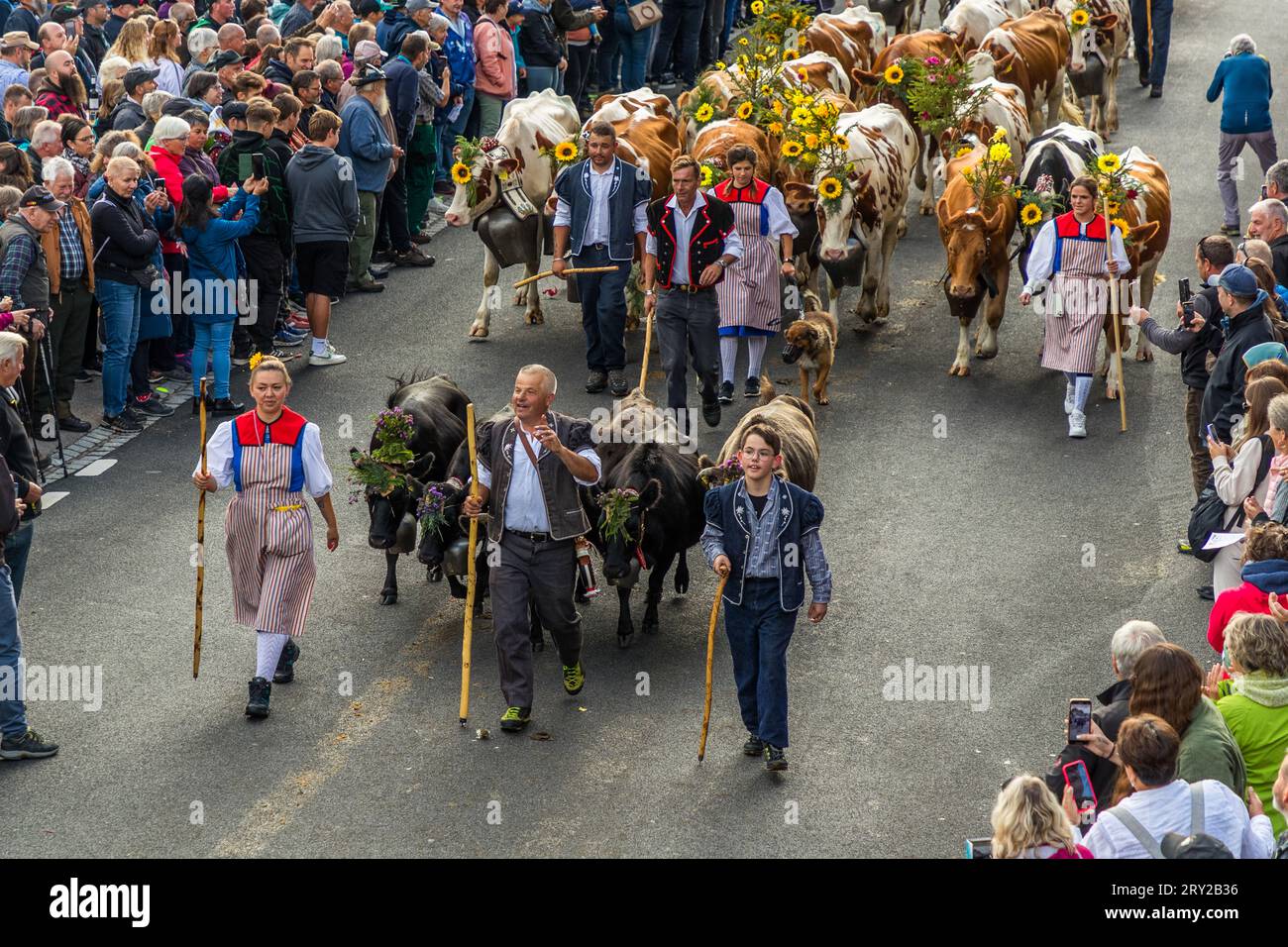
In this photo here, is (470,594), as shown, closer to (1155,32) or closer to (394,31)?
(394,31)

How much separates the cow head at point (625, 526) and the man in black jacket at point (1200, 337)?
→ 3454 mm

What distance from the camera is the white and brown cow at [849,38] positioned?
66.8 feet

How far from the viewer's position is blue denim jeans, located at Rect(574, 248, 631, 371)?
556 inches

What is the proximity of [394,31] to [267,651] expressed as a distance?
9944 millimetres

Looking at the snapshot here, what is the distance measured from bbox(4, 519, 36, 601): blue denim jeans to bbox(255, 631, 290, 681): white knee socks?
1302 millimetres

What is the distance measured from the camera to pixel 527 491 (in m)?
9.50

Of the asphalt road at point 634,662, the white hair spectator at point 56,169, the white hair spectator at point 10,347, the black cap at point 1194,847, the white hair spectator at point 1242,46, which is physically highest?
the white hair spectator at point 1242,46

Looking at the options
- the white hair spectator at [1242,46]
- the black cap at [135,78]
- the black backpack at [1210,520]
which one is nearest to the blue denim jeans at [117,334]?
the black cap at [135,78]

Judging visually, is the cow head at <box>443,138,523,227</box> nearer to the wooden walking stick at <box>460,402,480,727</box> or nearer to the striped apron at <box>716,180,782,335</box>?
the striped apron at <box>716,180,782,335</box>

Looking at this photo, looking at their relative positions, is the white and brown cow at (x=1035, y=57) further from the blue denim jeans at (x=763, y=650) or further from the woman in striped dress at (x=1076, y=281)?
the blue denim jeans at (x=763, y=650)

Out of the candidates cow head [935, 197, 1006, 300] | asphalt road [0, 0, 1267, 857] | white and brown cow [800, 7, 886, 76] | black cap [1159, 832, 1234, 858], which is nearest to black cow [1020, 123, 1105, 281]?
cow head [935, 197, 1006, 300]

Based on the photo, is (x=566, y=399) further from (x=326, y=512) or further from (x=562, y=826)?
(x=562, y=826)

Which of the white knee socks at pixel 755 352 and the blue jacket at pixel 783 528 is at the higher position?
the blue jacket at pixel 783 528

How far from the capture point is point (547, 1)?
66.8ft
